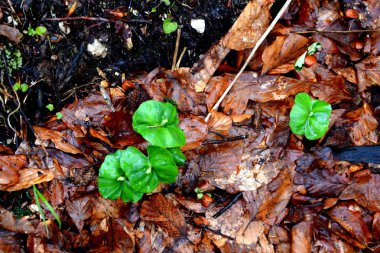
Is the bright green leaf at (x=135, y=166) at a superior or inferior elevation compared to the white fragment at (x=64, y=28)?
inferior

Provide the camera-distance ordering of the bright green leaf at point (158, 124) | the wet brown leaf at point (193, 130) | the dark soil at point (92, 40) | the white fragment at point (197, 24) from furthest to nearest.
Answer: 1. the white fragment at point (197, 24)
2. the wet brown leaf at point (193, 130)
3. the dark soil at point (92, 40)
4. the bright green leaf at point (158, 124)

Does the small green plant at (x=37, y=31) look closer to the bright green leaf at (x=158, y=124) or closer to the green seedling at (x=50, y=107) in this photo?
the green seedling at (x=50, y=107)

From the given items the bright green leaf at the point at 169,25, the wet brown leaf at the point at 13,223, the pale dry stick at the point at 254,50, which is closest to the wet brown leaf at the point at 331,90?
the pale dry stick at the point at 254,50

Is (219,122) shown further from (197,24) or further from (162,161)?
(197,24)

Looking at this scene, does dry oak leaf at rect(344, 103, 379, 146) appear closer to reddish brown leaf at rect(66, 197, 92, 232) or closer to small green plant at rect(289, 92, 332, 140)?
small green plant at rect(289, 92, 332, 140)

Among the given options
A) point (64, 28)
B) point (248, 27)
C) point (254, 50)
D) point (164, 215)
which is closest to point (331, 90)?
point (254, 50)
